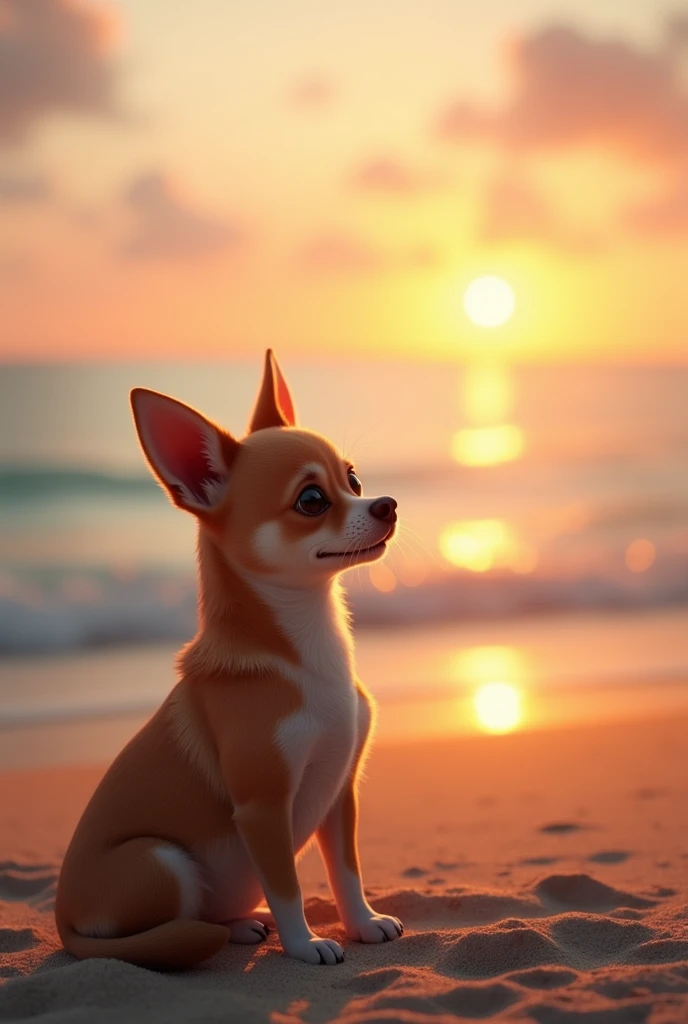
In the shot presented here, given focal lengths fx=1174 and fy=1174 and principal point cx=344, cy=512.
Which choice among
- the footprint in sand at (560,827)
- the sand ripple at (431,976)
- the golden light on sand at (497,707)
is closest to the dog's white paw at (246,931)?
the sand ripple at (431,976)

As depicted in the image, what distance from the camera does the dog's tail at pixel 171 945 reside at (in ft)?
10.8

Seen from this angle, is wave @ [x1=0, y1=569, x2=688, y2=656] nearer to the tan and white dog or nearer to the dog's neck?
the tan and white dog

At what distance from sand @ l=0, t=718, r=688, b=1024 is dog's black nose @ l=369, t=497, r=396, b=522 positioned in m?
1.29

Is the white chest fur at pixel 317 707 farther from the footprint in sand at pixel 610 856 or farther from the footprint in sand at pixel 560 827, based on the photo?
the footprint in sand at pixel 560 827

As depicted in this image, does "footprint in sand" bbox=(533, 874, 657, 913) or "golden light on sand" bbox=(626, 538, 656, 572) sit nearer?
"footprint in sand" bbox=(533, 874, 657, 913)

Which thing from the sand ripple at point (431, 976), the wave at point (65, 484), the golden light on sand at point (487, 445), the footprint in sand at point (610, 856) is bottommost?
the sand ripple at point (431, 976)

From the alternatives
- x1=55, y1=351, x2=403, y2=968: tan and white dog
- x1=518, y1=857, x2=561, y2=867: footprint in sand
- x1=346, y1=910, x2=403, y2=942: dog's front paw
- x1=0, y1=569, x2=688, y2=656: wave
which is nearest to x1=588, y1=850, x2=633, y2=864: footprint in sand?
x1=518, y1=857, x2=561, y2=867: footprint in sand

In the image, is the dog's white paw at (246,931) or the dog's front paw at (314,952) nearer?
the dog's front paw at (314,952)

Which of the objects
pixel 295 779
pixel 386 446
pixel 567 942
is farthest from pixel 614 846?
pixel 386 446

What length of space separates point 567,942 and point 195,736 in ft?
4.30

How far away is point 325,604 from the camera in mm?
3525

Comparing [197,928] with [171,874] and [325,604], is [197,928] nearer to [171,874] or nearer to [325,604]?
[171,874]

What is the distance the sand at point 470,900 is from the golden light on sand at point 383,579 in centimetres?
424

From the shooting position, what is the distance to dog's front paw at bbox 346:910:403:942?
370 cm
